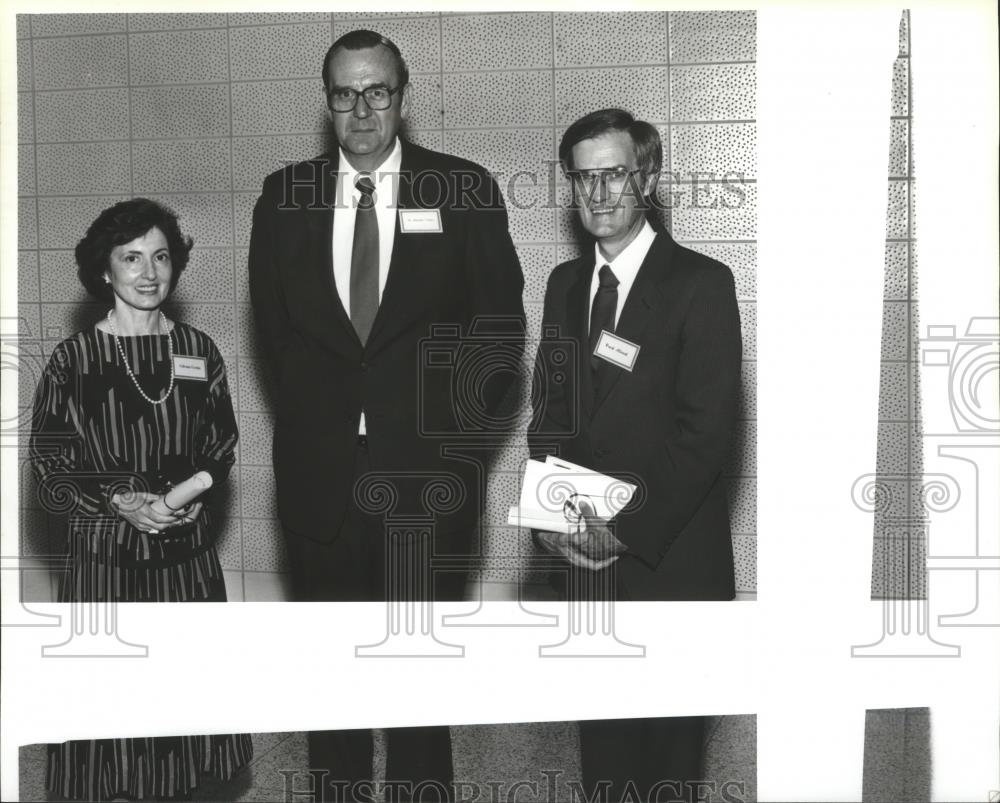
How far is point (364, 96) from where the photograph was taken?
98.4 inches

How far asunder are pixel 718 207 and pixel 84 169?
59.5 inches

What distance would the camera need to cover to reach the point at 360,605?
8.39ft

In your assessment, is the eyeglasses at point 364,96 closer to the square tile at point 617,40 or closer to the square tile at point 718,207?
the square tile at point 617,40

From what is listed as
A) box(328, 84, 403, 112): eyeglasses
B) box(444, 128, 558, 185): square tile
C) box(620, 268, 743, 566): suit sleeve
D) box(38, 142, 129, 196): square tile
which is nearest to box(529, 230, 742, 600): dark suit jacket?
box(620, 268, 743, 566): suit sleeve

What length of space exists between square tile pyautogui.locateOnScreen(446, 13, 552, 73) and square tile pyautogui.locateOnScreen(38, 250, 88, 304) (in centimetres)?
102

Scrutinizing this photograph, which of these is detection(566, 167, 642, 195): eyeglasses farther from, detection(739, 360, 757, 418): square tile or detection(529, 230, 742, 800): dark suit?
detection(739, 360, 757, 418): square tile

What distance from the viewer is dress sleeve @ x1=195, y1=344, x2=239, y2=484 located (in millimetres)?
2547

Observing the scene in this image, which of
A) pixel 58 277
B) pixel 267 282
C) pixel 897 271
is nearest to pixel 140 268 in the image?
pixel 58 277

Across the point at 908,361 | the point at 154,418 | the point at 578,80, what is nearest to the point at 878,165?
the point at 908,361

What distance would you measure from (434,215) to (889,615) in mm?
1457

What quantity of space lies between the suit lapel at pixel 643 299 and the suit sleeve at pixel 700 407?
0.09m

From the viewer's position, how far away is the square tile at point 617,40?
2.48 metres

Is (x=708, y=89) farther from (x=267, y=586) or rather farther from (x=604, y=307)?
(x=267, y=586)

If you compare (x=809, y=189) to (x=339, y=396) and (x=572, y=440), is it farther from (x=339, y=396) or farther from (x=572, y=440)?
(x=339, y=396)
